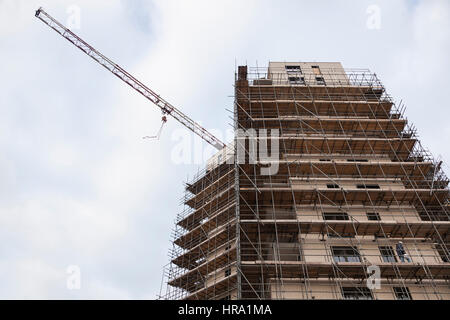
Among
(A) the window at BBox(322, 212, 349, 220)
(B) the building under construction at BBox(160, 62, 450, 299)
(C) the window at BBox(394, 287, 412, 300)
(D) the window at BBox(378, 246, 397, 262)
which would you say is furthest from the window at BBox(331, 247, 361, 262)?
(C) the window at BBox(394, 287, 412, 300)

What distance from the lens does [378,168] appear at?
880 inches

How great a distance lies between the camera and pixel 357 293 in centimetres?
1770

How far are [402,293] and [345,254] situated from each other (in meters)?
3.27

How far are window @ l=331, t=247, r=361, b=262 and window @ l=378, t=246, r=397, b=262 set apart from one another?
144 cm

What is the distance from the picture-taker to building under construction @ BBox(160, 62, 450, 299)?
17766 mm

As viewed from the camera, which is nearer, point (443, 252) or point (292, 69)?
point (443, 252)

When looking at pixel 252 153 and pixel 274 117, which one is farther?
pixel 274 117

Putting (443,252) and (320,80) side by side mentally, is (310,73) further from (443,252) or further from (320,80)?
(443,252)

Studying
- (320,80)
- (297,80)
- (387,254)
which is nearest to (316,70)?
(320,80)

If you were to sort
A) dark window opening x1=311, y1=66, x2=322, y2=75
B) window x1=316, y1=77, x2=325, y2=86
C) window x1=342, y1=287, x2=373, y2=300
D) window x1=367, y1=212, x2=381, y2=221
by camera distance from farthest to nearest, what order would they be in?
dark window opening x1=311, y1=66, x2=322, y2=75 → window x1=316, y1=77, x2=325, y2=86 → window x1=367, y1=212, x2=381, y2=221 → window x1=342, y1=287, x2=373, y2=300

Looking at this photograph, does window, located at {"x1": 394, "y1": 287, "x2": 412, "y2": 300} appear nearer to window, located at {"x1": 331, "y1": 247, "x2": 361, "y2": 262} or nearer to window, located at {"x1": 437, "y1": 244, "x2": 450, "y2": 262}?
window, located at {"x1": 331, "y1": 247, "x2": 361, "y2": 262}
